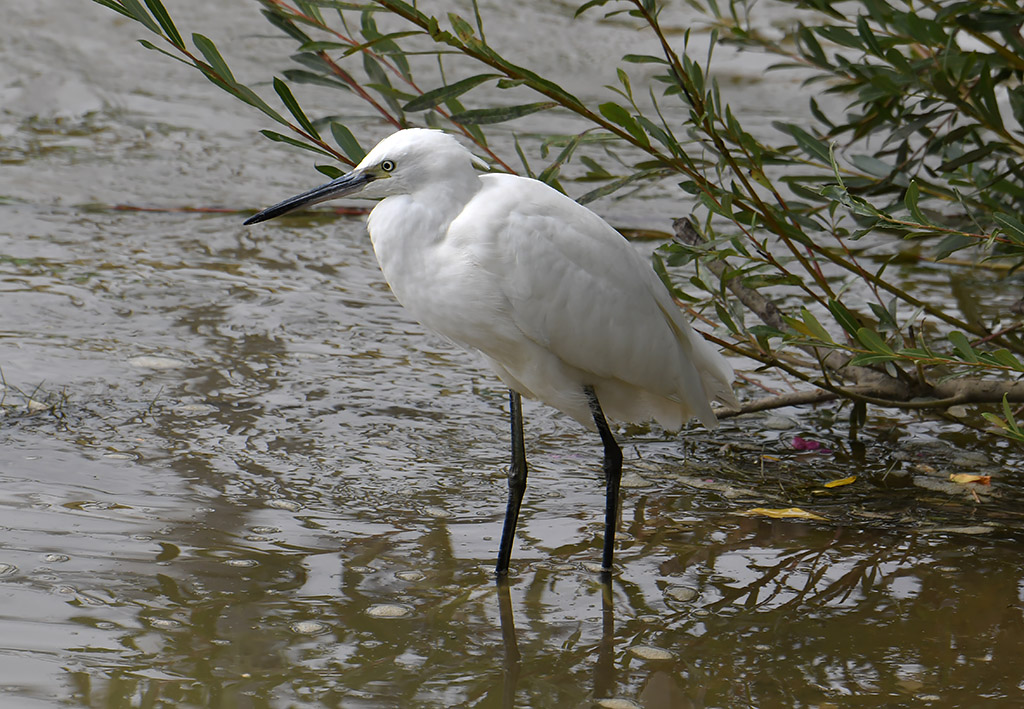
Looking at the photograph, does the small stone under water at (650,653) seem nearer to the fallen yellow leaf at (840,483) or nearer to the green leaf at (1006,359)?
the green leaf at (1006,359)

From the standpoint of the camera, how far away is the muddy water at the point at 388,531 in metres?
2.65

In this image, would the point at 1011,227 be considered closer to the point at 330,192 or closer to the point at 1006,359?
the point at 1006,359

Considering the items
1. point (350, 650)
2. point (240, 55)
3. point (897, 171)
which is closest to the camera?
point (350, 650)

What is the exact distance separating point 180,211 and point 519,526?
3.77 meters

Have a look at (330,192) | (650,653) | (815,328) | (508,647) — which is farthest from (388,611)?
(815,328)

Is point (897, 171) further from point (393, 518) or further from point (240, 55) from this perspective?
point (240, 55)

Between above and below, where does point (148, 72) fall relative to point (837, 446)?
above

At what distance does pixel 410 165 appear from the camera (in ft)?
9.57

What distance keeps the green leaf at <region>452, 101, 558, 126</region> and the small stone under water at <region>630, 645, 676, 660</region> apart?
1489 millimetres

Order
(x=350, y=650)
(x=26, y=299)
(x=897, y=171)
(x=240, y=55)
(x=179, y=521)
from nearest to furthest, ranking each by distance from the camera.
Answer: (x=350, y=650), (x=179, y=521), (x=897, y=171), (x=26, y=299), (x=240, y=55)

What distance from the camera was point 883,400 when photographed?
3.72 m

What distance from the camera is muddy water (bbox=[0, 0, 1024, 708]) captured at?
2.65 metres

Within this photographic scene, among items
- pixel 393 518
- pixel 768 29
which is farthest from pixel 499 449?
pixel 768 29

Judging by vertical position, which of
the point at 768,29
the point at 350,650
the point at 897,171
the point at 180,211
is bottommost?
the point at 350,650
